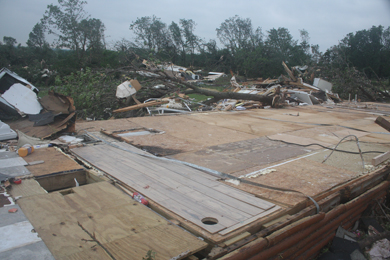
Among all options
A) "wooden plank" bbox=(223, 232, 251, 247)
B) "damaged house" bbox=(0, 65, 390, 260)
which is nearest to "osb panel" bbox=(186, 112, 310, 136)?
"damaged house" bbox=(0, 65, 390, 260)

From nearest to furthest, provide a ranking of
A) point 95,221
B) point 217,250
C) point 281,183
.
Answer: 1. point 217,250
2. point 95,221
3. point 281,183

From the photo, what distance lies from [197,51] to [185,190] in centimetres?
4124

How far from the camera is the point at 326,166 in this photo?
376cm

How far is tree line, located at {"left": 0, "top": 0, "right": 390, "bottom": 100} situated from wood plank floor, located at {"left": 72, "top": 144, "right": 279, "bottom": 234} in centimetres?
982

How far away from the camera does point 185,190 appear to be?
2.84 metres

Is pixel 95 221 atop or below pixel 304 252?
atop

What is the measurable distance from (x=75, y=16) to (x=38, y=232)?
35.7 meters

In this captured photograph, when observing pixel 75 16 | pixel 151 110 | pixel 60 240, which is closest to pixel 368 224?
pixel 60 240

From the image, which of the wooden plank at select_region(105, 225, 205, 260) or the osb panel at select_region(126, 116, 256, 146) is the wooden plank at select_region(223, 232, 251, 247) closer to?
the wooden plank at select_region(105, 225, 205, 260)

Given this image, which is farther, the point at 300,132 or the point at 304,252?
the point at 300,132

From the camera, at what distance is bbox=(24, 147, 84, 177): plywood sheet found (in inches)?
→ 125

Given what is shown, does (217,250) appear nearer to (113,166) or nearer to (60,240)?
(60,240)

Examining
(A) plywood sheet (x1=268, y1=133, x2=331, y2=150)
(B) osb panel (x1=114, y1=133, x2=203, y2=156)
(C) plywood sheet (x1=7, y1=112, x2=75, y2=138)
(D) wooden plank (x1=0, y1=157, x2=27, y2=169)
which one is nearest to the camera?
(D) wooden plank (x1=0, y1=157, x2=27, y2=169)

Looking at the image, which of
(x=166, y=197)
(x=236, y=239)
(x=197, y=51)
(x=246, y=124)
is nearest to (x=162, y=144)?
(x=166, y=197)
